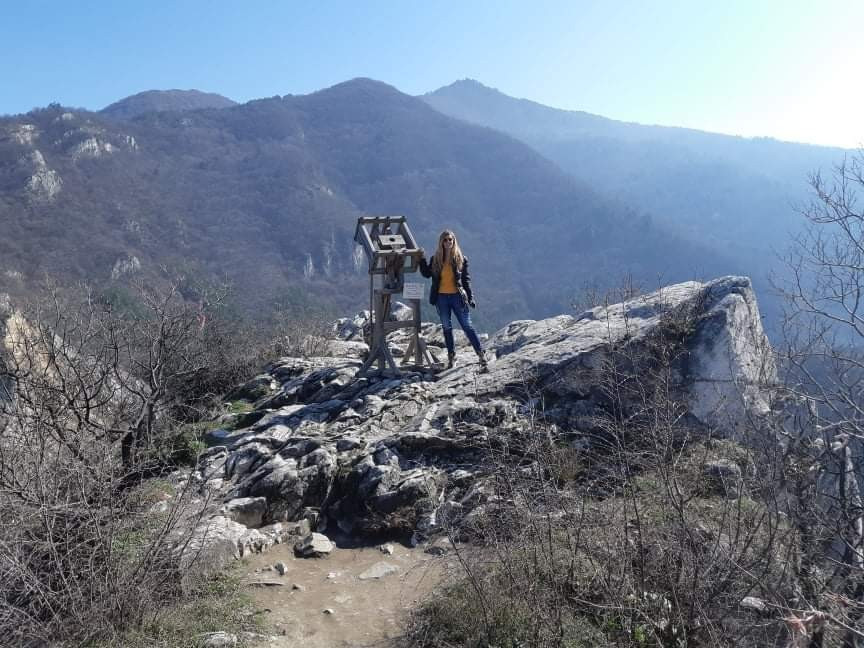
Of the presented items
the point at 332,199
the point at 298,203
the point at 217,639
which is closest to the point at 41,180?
the point at 298,203

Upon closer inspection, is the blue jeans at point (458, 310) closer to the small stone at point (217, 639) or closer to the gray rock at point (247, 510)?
the gray rock at point (247, 510)

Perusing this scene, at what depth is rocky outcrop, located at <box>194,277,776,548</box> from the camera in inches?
209

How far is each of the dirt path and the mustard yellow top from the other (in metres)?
3.37

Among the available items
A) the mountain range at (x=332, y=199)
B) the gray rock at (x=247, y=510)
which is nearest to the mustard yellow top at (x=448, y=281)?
the gray rock at (x=247, y=510)

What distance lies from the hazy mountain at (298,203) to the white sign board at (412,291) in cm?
3001

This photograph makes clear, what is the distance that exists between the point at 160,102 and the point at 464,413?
122m

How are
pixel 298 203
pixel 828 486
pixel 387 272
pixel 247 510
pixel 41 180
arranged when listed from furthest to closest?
pixel 298 203, pixel 41 180, pixel 387 272, pixel 247 510, pixel 828 486

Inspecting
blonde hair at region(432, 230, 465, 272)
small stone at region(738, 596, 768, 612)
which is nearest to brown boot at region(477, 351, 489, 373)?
blonde hair at region(432, 230, 465, 272)

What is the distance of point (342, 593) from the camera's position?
14.1 feet

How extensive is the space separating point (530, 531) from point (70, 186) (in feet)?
199

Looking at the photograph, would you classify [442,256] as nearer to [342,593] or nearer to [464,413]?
[464,413]

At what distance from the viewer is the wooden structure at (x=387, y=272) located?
7840 mm

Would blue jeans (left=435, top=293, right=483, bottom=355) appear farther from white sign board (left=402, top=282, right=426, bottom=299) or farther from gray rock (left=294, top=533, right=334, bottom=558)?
gray rock (left=294, top=533, right=334, bottom=558)

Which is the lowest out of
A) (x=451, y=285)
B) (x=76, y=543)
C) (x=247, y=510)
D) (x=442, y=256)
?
(x=247, y=510)
